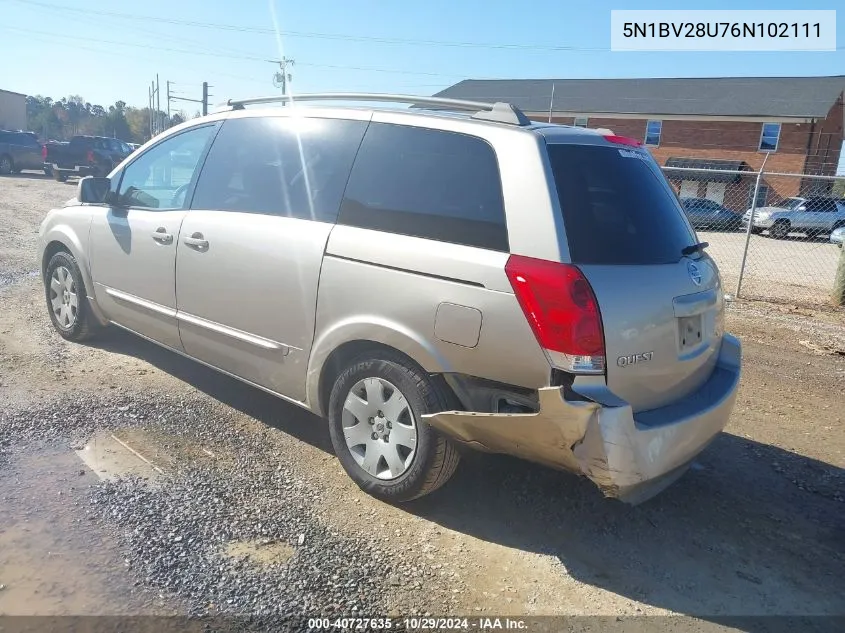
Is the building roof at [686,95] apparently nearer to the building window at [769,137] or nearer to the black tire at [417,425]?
the building window at [769,137]

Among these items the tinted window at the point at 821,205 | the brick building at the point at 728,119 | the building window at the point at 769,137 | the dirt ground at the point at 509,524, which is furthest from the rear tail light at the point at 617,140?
the building window at the point at 769,137

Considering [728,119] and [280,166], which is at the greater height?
[728,119]

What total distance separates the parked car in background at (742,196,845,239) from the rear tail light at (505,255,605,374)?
23.1 m

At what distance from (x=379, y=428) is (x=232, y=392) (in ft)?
5.91

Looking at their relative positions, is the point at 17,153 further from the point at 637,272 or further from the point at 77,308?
the point at 637,272

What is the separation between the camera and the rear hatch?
278cm

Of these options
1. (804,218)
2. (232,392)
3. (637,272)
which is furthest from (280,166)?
(804,218)

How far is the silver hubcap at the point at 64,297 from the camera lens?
5.35 m

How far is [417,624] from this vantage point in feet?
8.37

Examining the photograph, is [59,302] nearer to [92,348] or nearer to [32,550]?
[92,348]

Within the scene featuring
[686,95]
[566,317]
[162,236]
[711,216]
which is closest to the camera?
[566,317]

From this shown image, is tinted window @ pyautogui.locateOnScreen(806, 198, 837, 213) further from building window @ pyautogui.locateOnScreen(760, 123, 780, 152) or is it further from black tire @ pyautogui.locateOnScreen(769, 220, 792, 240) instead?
building window @ pyautogui.locateOnScreen(760, 123, 780, 152)

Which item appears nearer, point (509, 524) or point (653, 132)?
point (509, 524)

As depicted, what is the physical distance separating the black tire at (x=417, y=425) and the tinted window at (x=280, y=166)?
846mm
